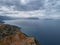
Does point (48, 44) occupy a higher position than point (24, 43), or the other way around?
point (24, 43)

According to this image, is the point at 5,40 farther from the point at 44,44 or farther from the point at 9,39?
the point at 44,44

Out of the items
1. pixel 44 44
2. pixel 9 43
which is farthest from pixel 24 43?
pixel 44 44

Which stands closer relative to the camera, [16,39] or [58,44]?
[16,39]

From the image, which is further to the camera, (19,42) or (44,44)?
(44,44)

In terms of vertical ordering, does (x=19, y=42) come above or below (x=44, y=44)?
above

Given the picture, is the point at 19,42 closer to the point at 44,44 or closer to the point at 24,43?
the point at 24,43

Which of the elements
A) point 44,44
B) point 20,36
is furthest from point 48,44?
point 20,36

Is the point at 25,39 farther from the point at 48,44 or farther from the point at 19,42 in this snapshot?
the point at 48,44
